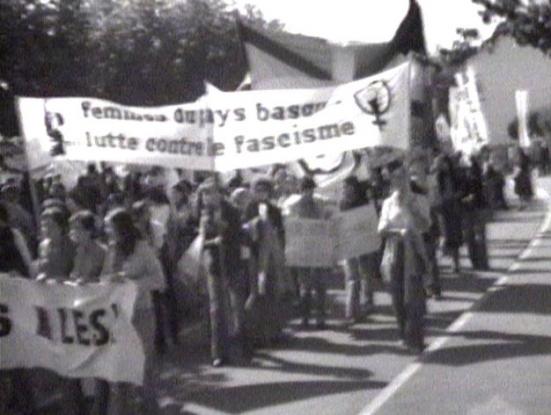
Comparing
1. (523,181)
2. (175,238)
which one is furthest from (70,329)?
(523,181)

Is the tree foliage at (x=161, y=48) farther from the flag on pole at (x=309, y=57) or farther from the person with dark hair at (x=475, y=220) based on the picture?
the flag on pole at (x=309, y=57)

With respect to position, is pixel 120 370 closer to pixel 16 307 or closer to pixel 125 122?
pixel 16 307

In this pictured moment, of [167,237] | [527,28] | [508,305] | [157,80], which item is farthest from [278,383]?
[157,80]

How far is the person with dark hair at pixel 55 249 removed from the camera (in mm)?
13953

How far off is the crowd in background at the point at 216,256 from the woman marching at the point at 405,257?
0.01m

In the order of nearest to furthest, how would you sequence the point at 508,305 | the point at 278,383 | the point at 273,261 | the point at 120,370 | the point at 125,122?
the point at 120,370
the point at 278,383
the point at 125,122
the point at 273,261
the point at 508,305

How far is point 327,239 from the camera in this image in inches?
786

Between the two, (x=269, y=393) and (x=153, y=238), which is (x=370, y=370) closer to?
(x=269, y=393)

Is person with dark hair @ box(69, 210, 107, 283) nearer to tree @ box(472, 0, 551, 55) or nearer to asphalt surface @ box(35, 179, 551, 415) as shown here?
asphalt surface @ box(35, 179, 551, 415)

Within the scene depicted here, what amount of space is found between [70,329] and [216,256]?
3746 mm

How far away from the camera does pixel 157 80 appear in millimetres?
57500

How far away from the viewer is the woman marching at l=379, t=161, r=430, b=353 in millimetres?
17219

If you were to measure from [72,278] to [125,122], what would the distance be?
3.83m

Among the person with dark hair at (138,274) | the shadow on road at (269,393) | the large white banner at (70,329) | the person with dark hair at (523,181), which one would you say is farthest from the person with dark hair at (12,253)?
the person with dark hair at (523,181)
